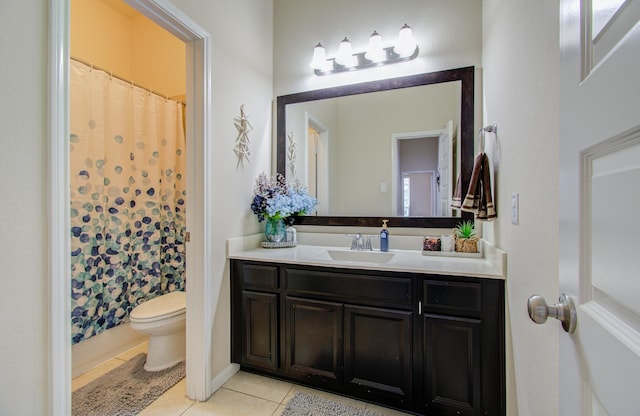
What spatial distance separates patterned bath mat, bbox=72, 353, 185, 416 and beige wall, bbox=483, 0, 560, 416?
1956 mm

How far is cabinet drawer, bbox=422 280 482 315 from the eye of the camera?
137 cm

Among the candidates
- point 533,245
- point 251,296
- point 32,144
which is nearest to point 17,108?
point 32,144

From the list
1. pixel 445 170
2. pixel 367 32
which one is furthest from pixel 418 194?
pixel 367 32

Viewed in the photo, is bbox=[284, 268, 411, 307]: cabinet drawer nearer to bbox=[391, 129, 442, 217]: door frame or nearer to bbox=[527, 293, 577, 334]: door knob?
bbox=[391, 129, 442, 217]: door frame

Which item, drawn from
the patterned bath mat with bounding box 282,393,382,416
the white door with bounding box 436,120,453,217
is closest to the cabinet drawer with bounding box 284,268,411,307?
the patterned bath mat with bounding box 282,393,382,416

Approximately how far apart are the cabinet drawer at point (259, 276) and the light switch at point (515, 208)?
1.29m

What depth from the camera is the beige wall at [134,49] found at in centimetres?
241

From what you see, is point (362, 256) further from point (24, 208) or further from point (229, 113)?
point (24, 208)

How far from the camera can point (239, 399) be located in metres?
1.66

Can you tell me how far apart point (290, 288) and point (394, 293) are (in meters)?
0.64

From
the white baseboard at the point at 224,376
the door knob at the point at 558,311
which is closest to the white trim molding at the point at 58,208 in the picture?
the white baseboard at the point at 224,376

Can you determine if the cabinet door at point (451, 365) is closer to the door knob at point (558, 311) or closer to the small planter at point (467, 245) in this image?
the small planter at point (467, 245)

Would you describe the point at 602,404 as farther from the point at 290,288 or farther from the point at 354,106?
the point at 354,106

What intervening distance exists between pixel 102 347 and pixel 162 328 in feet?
2.04
